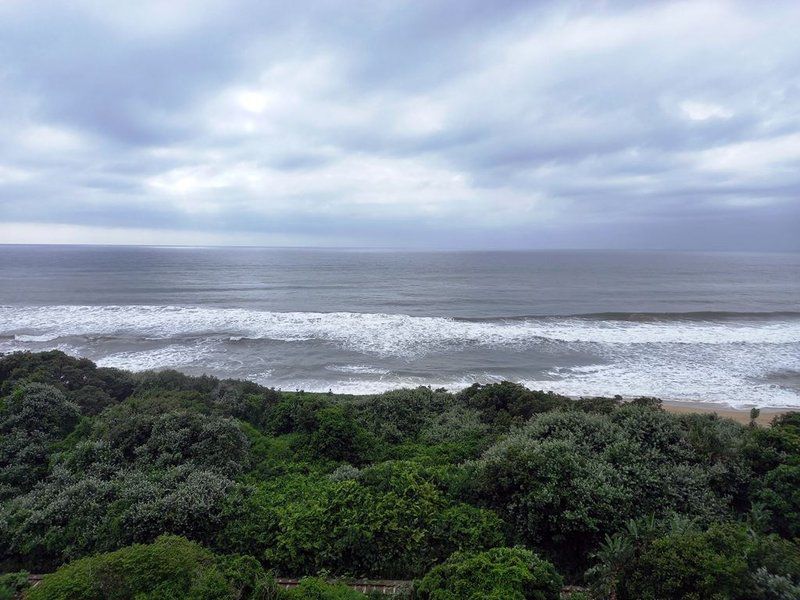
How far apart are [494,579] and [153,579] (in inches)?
150

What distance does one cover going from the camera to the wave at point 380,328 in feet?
87.1

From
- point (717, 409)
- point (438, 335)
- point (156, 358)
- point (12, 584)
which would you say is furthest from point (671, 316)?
point (12, 584)

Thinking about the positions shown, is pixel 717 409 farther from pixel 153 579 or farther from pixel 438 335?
pixel 153 579

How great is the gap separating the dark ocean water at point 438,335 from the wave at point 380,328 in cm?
13

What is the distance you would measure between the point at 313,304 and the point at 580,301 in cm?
2537

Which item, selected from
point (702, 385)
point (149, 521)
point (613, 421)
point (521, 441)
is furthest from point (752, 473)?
point (702, 385)

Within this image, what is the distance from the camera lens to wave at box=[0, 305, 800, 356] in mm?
26547

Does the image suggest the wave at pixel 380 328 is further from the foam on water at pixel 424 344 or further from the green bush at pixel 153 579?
the green bush at pixel 153 579

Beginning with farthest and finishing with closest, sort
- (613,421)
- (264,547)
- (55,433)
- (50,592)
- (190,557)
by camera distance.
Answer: (55,433)
(613,421)
(264,547)
(190,557)
(50,592)

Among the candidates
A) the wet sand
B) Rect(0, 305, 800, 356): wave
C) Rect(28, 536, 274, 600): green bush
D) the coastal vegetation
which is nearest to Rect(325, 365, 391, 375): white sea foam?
Rect(0, 305, 800, 356): wave

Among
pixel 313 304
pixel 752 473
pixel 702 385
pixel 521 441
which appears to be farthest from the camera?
pixel 313 304

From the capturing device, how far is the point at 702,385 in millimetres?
18547

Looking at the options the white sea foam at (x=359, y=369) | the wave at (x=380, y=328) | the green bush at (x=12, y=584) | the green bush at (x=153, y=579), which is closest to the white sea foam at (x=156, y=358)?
the wave at (x=380, y=328)

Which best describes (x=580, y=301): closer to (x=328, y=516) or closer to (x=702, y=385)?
(x=702, y=385)
